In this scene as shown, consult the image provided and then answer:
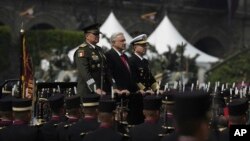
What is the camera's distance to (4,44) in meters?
37.9

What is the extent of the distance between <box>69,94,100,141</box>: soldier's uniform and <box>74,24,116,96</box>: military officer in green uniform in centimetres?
243

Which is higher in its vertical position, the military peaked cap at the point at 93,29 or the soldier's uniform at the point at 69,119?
the military peaked cap at the point at 93,29

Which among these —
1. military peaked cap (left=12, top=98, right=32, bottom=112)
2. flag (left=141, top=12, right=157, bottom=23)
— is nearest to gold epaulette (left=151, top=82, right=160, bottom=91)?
military peaked cap (left=12, top=98, right=32, bottom=112)

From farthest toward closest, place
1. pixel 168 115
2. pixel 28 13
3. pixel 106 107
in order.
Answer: pixel 28 13, pixel 168 115, pixel 106 107

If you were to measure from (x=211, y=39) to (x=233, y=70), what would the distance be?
20.1 m

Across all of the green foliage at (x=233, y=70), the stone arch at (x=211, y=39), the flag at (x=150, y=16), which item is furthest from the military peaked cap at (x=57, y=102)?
the stone arch at (x=211, y=39)

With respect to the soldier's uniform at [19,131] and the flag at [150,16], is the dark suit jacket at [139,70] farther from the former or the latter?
the flag at [150,16]

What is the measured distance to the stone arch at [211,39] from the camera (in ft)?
158

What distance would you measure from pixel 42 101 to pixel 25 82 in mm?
471

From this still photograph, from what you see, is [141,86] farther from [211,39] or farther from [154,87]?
[211,39]

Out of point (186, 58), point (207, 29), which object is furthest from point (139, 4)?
point (186, 58)

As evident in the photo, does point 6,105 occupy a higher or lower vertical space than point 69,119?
higher

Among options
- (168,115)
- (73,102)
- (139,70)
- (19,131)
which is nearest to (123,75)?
(139,70)

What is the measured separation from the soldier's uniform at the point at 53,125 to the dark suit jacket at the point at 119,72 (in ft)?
7.06
